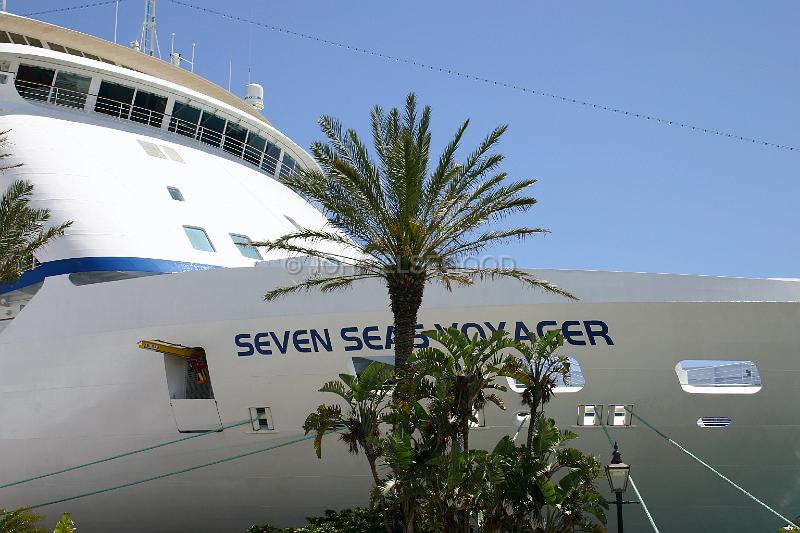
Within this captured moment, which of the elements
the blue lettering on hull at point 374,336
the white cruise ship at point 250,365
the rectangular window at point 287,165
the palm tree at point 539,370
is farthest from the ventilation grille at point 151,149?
the palm tree at point 539,370

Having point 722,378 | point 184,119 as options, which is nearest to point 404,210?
point 722,378

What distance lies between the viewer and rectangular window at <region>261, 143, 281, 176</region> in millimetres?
22578

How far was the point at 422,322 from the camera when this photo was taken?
13.6m

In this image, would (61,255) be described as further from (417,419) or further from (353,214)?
(417,419)

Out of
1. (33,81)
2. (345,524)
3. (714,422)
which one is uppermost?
(33,81)

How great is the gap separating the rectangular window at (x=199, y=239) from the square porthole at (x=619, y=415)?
7.61 m

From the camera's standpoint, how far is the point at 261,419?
1463 centimetres

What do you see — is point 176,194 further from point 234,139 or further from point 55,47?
point 55,47

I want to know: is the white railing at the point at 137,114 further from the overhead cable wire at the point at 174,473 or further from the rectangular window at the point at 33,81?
the overhead cable wire at the point at 174,473

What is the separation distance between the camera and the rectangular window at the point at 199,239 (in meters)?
16.9

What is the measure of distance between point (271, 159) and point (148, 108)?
3207 millimetres

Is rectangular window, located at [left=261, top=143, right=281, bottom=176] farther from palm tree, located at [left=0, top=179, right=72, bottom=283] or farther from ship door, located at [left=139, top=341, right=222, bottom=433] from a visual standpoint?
ship door, located at [left=139, top=341, right=222, bottom=433]

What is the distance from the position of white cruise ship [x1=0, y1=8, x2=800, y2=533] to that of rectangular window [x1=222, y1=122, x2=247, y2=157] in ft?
11.8

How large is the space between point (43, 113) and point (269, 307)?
864 centimetres
